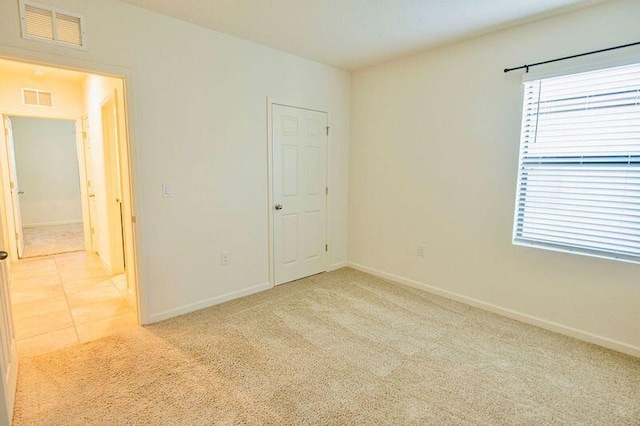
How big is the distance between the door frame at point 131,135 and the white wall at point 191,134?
0.04ft

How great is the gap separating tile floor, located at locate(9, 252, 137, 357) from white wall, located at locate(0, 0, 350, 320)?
537 mm

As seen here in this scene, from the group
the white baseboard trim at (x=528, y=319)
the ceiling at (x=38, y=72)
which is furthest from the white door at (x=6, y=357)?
the white baseboard trim at (x=528, y=319)

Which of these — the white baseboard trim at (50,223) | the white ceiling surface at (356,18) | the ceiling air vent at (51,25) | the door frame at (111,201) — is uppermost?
the white ceiling surface at (356,18)

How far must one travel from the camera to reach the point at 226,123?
3.23m

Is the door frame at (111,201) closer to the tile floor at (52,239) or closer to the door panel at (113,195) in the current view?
the door panel at (113,195)

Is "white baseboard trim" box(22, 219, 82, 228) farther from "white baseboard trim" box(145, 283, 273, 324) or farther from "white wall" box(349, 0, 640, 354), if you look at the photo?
"white wall" box(349, 0, 640, 354)

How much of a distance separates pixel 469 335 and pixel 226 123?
293 cm

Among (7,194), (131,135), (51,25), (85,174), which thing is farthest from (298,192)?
(7,194)

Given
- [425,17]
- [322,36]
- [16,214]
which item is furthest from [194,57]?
[16,214]

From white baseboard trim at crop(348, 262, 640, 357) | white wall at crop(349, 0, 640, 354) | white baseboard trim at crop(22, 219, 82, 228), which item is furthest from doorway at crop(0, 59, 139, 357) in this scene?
white baseboard trim at crop(348, 262, 640, 357)

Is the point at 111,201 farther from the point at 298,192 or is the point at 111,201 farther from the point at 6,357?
the point at 6,357

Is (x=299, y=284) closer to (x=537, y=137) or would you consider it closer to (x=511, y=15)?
(x=537, y=137)

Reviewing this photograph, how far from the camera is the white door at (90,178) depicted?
487 cm

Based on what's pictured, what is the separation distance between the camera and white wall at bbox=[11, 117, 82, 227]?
7.05m
